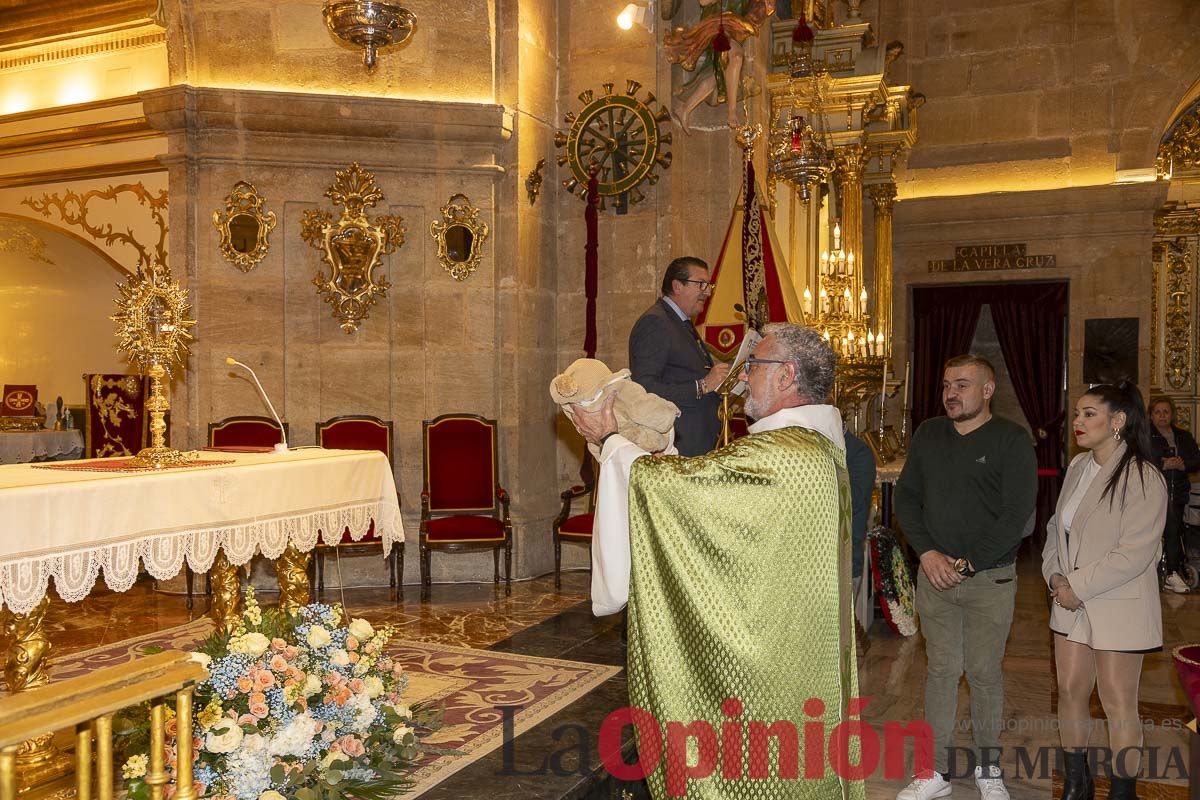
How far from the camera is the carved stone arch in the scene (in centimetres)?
880

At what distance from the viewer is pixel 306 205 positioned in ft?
24.5

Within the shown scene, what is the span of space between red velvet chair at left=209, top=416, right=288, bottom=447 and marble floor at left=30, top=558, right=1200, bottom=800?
1101mm

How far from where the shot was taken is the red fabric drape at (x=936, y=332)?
1281 cm

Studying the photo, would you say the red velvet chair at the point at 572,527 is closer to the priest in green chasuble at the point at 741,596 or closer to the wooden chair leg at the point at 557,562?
the wooden chair leg at the point at 557,562

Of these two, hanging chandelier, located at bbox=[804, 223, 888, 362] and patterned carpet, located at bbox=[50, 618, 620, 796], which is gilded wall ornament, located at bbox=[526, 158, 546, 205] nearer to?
hanging chandelier, located at bbox=[804, 223, 888, 362]

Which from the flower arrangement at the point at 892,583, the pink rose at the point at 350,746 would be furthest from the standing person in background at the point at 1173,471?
the pink rose at the point at 350,746

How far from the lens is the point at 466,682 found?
15.7ft

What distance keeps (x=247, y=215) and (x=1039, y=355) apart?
9581mm

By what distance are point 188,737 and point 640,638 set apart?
1.05 metres

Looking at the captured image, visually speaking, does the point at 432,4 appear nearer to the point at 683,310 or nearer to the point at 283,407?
the point at 283,407

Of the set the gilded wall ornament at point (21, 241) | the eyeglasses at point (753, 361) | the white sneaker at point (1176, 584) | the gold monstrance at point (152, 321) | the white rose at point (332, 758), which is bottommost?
the white sneaker at point (1176, 584)

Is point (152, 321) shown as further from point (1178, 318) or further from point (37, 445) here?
point (1178, 318)

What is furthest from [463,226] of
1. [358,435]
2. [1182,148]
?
[1182,148]

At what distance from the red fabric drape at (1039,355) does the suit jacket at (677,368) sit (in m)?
Result: 8.83
